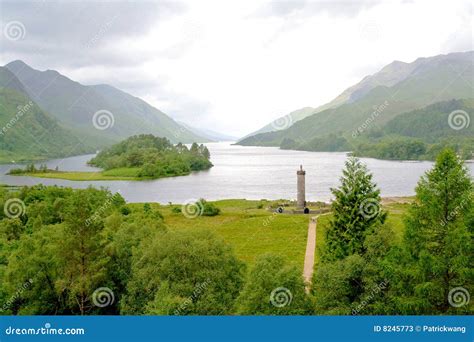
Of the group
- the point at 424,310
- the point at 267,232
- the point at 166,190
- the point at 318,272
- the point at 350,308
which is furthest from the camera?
the point at 166,190

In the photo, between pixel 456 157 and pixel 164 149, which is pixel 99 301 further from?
pixel 164 149

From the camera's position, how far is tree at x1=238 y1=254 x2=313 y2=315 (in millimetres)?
21906

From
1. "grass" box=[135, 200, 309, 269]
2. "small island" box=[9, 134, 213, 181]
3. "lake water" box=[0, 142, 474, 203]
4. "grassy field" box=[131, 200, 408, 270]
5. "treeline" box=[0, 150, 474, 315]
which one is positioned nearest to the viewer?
"treeline" box=[0, 150, 474, 315]

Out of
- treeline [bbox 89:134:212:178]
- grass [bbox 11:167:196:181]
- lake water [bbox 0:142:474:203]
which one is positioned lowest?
lake water [bbox 0:142:474:203]

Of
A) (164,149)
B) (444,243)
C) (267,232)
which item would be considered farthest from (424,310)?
(164,149)

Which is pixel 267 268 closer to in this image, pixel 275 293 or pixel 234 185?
pixel 275 293

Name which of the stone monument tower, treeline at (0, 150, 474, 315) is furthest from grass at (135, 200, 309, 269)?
treeline at (0, 150, 474, 315)

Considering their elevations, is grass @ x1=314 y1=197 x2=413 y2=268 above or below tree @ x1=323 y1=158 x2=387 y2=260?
below

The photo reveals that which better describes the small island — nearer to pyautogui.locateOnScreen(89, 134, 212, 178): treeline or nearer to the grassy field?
pyautogui.locateOnScreen(89, 134, 212, 178): treeline

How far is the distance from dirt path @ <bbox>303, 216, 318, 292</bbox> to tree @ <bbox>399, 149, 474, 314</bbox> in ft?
28.4

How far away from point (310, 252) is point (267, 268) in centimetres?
2246

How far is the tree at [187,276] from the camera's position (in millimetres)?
24656

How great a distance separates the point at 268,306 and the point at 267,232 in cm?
3448

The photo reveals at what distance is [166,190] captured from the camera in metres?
117
